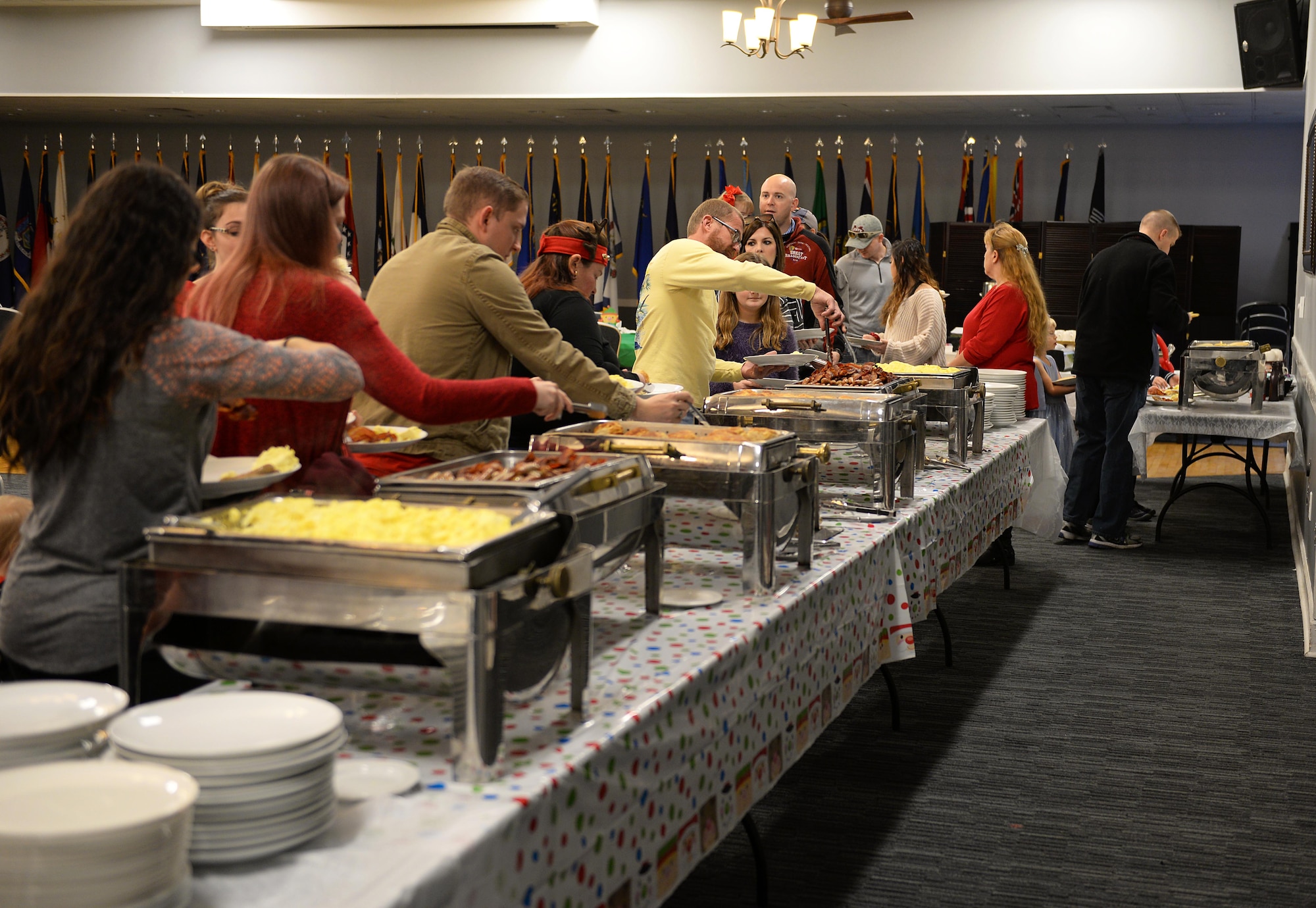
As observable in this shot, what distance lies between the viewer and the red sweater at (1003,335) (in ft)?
15.4

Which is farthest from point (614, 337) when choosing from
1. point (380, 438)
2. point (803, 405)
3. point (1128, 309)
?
point (380, 438)

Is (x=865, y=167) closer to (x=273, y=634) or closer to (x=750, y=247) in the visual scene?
(x=750, y=247)

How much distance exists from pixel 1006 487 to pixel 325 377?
108 inches

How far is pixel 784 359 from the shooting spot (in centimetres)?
319

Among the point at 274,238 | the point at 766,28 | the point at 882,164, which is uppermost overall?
the point at 766,28

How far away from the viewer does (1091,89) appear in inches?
291

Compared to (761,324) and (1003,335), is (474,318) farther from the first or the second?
(1003,335)

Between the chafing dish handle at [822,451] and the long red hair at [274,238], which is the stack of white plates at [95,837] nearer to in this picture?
the long red hair at [274,238]

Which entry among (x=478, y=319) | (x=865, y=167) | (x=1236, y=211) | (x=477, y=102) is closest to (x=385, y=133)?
(x=477, y=102)

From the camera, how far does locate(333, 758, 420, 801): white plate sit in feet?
3.57

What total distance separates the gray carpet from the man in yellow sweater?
1.01 meters

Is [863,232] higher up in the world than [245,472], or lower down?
higher up

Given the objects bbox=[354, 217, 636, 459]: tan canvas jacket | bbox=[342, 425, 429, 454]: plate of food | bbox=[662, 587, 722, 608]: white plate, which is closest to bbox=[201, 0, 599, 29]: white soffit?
bbox=[354, 217, 636, 459]: tan canvas jacket

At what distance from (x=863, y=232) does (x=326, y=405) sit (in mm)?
4543
